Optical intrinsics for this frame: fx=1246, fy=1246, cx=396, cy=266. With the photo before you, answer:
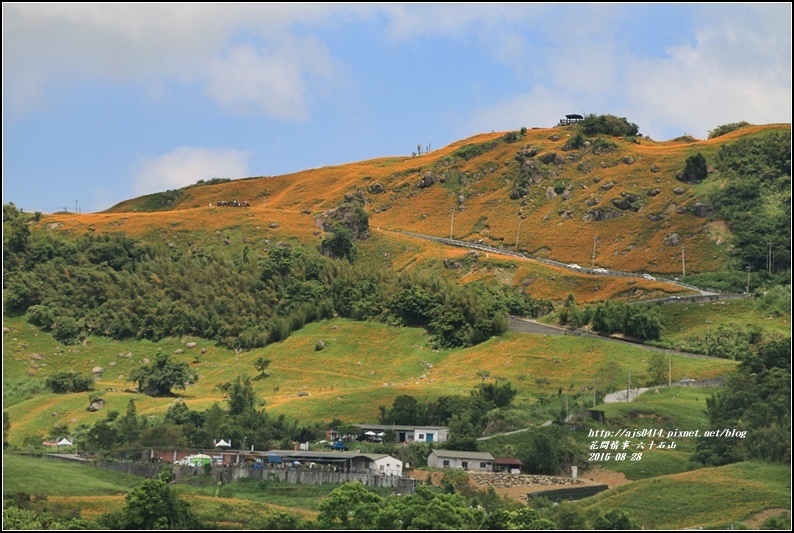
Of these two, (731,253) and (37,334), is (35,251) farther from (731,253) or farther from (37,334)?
(731,253)

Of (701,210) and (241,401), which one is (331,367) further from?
(701,210)

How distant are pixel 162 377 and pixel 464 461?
4215 cm

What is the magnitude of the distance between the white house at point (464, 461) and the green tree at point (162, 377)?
39994 millimetres

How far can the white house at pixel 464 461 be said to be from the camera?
91125mm

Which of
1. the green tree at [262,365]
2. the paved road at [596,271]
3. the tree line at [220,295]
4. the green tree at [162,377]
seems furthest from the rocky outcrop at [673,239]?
the green tree at [162,377]

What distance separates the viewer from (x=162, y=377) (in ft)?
402

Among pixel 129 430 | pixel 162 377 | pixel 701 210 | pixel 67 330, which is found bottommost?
pixel 129 430

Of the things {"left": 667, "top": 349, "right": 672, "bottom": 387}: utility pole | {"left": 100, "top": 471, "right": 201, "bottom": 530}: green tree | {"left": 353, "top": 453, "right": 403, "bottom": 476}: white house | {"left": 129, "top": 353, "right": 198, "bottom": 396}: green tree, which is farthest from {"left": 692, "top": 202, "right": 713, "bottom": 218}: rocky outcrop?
{"left": 100, "top": 471, "right": 201, "bottom": 530}: green tree

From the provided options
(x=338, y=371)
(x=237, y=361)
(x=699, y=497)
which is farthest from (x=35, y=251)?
(x=699, y=497)

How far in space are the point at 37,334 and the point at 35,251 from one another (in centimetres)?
2271

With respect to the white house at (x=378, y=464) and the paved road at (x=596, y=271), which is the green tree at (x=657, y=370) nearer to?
the paved road at (x=596, y=271)

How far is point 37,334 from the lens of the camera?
469 ft

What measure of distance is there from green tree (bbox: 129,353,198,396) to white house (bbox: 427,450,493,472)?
39994 millimetres

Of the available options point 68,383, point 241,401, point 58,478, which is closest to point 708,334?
point 241,401
